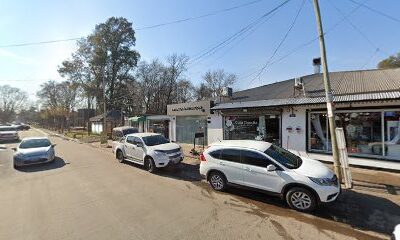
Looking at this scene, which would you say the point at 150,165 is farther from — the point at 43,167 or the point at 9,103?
the point at 9,103

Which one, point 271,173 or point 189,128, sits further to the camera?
point 189,128

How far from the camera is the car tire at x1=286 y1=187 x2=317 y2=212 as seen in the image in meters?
6.81

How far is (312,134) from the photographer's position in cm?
1321

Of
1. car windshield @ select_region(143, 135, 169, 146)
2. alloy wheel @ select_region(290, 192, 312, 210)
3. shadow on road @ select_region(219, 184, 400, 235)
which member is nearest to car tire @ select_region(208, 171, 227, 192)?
shadow on road @ select_region(219, 184, 400, 235)

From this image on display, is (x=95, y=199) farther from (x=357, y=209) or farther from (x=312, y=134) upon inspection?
(x=312, y=134)

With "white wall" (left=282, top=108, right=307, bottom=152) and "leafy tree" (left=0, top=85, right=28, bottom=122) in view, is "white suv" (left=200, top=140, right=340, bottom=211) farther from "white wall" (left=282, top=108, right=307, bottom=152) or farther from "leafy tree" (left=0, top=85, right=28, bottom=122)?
"leafy tree" (left=0, top=85, right=28, bottom=122)

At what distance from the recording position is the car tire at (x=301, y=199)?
6.81m

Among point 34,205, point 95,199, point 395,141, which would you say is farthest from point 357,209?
point 34,205

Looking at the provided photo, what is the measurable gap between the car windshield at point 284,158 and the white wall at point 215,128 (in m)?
8.90

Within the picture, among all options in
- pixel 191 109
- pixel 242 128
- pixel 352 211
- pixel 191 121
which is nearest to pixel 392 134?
pixel 352 211

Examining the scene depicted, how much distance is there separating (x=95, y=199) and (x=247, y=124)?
33.1 ft

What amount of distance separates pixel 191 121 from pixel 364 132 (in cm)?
1169

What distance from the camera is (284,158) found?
795 cm

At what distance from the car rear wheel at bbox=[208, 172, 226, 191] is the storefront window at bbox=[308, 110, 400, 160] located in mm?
6541
